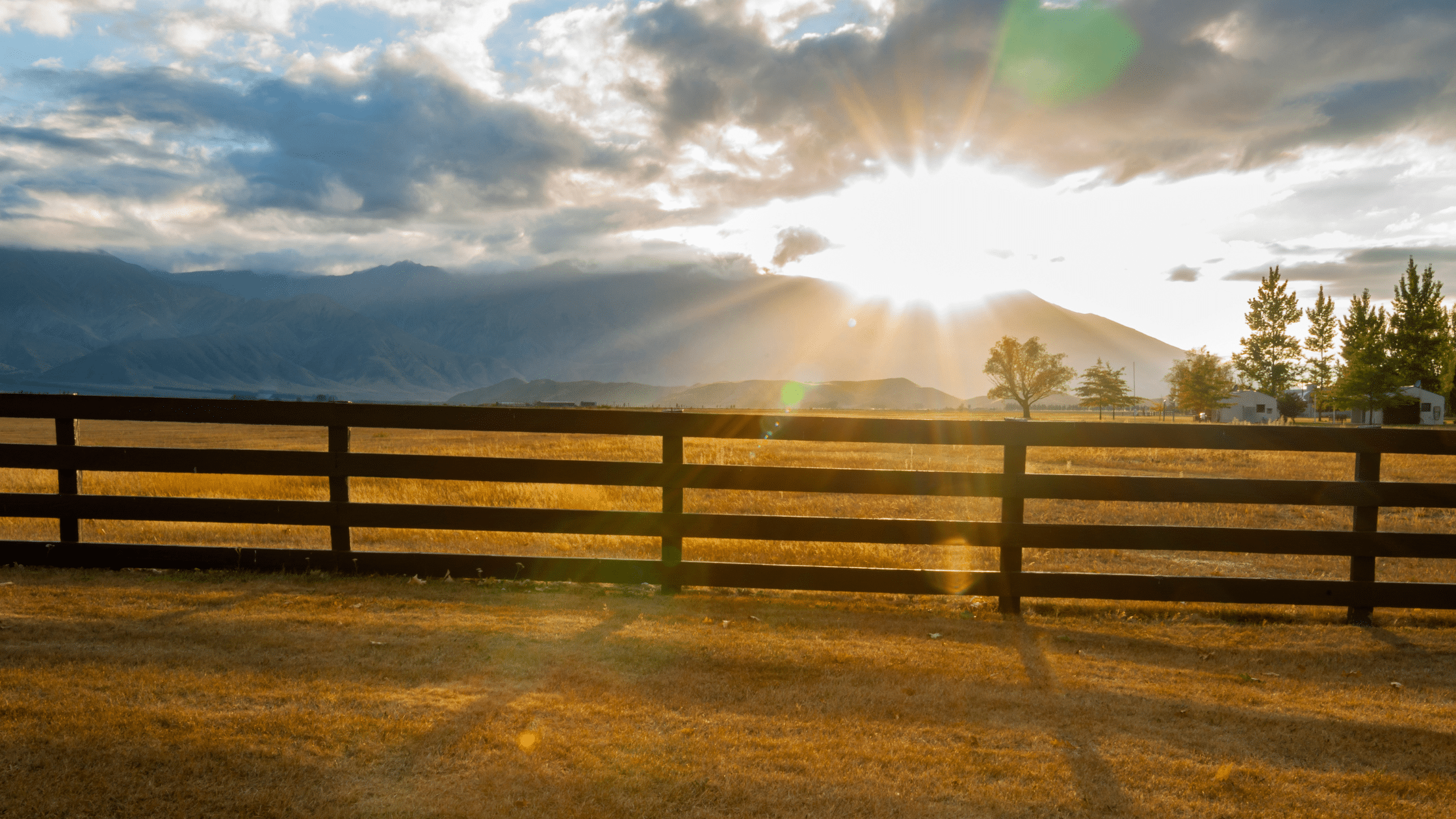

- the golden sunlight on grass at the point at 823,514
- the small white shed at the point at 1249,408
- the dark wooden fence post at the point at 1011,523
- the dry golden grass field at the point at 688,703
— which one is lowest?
the small white shed at the point at 1249,408

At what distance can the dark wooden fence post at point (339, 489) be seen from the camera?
25.9ft

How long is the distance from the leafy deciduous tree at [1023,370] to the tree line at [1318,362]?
144 millimetres

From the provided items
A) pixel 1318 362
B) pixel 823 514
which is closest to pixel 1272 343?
pixel 1318 362

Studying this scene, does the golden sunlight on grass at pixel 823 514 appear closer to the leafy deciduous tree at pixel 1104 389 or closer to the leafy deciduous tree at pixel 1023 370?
the leafy deciduous tree at pixel 1023 370

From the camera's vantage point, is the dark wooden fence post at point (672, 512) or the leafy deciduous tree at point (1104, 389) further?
the leafy deciduous tree at point (1104, 389)

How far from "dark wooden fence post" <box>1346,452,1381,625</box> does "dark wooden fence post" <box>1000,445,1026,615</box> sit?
298 cm

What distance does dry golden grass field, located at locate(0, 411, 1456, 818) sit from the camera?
12.6 feet

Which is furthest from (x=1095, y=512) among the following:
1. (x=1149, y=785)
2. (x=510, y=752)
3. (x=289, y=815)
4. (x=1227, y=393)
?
(x=1227, y=393)

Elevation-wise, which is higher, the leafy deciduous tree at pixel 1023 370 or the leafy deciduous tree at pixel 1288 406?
the leafy deciduous tree at pixel 1023 370

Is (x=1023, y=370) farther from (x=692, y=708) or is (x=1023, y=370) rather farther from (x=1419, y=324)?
(x=692, y=708)

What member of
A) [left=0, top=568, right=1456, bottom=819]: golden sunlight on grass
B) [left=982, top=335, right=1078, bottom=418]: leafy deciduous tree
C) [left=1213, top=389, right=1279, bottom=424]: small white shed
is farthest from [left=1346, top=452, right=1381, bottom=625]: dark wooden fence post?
[left=982, top=335, right=1078, bottom=418]: leafy deciduous tree

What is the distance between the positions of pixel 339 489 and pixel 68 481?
2865 mm

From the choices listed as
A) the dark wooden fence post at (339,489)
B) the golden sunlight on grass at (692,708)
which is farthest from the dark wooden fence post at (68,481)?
the dark wooden fence post at (339,489)

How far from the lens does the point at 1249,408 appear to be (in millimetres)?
104438
